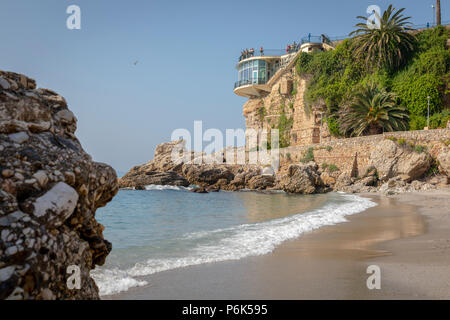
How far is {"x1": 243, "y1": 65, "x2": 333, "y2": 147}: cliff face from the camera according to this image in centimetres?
3581

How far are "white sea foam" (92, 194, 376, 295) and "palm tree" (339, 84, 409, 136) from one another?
18100mm

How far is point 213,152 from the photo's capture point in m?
46.9

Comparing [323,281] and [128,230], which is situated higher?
[323,281]

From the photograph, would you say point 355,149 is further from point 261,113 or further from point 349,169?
point 261,113

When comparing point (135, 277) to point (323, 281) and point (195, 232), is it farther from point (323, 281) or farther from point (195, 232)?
point (195, 232)

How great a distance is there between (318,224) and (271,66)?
37091 millimetres

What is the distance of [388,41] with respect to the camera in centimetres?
2853

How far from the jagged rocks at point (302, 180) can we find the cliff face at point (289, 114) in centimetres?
640

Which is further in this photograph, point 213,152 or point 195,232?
point 213,152

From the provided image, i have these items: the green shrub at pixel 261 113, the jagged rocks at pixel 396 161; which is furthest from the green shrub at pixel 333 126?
the green shrub at pixel 261 113

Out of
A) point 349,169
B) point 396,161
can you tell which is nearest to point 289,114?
point 349,169
